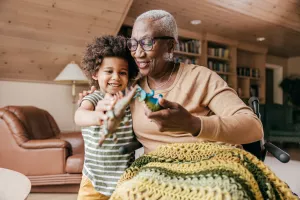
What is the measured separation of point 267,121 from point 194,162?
494 centimetres

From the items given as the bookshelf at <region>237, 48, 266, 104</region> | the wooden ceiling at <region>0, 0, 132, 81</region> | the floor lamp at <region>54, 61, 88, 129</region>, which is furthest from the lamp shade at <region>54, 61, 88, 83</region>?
the bookshelf at <region>237, 48, 266, 104</region>

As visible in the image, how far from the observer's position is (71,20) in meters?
3.91

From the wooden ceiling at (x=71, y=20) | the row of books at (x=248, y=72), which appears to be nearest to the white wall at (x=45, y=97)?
the wooden ceiling at (x=71, y=20)

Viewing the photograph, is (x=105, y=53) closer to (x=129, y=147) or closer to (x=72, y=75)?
(x=129, y=147)

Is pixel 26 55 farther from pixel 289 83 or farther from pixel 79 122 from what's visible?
pixel 289 83

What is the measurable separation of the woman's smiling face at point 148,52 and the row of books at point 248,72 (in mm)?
5914

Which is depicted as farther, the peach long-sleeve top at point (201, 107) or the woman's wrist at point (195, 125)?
the peach long-sleeve top at point (201, 107)

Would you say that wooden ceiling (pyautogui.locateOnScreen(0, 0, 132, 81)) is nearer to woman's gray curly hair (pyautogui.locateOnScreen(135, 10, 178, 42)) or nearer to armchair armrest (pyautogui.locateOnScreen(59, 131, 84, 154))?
armchair armrest (pyautogui.locateOnScreen(59, 131, 84, 154))

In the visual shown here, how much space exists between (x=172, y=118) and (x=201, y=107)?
0.46m

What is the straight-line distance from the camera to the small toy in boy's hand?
648 mm

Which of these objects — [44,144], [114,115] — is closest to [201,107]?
[114,115]

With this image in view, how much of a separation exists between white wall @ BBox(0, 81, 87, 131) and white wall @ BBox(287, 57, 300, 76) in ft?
20.1

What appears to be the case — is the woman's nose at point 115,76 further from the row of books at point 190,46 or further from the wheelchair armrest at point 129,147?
the row of books at point 190,46

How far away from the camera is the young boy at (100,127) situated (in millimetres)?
1119
